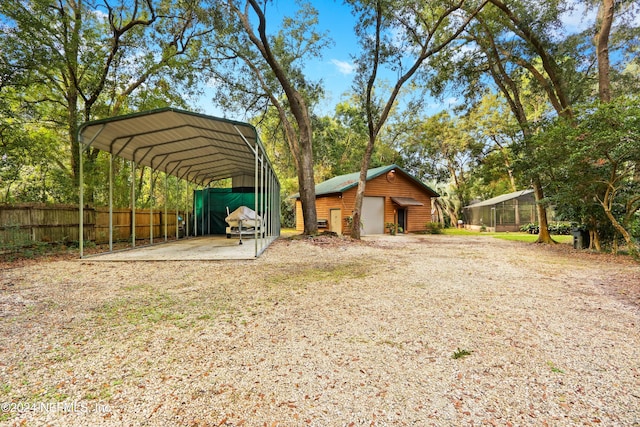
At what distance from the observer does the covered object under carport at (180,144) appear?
6586 mm

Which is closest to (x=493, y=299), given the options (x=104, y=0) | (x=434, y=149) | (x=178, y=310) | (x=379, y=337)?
(x=379, y=337)

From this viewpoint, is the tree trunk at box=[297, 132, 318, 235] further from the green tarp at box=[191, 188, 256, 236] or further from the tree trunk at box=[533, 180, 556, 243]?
the tree trunk at box=[533, 180, 556, 243]

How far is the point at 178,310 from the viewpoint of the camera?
10.8 feet

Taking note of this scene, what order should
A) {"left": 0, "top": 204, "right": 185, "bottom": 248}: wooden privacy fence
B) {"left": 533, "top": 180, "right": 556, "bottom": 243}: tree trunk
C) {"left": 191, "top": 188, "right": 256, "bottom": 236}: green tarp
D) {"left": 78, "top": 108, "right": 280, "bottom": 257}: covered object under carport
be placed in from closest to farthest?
{"left": 78, "top": 108, "right": 280, "bottom": 257}: covered object under carport < {"left": 0, "top": 204, "right": 185, "bottom": 248}: wooden privacy fence < {"left": 533, "top": 180, "right": 556, "bottom": 243}: tree trunk < {"left": 191, "top": 188, "right": 256, "bottom": 236}: green tarp

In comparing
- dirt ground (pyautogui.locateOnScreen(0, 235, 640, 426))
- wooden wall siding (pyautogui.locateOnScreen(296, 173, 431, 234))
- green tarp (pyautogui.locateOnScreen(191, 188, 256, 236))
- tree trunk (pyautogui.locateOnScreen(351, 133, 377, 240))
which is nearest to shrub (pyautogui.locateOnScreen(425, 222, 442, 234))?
wooden wall siding (pyautogui.locateOnScreen(296, 173, 431, 234))

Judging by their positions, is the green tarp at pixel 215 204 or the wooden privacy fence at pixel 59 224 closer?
the wooden privacy fence at pixel 59 224

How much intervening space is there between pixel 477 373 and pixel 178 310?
9.78ft

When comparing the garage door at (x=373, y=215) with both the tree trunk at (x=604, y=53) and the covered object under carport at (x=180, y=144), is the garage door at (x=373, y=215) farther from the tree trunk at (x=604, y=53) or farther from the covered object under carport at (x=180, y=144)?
the tree trunk at (x=604, y=53)

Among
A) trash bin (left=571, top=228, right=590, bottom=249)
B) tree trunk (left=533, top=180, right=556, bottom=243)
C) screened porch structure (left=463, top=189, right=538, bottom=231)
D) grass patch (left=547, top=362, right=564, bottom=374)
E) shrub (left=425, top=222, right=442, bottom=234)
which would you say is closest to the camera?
grass patch (left=547, top=362, right=564, bottom=374)

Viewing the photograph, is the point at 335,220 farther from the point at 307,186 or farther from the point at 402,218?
the point at 307,186

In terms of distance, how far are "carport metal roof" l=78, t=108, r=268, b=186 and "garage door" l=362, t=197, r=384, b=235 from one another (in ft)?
22.8

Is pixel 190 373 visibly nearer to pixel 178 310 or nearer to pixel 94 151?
pixel 178 310

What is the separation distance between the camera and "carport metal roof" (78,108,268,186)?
21.6 feet

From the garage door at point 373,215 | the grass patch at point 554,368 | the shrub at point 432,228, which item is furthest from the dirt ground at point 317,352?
the shrub at point 432,228
